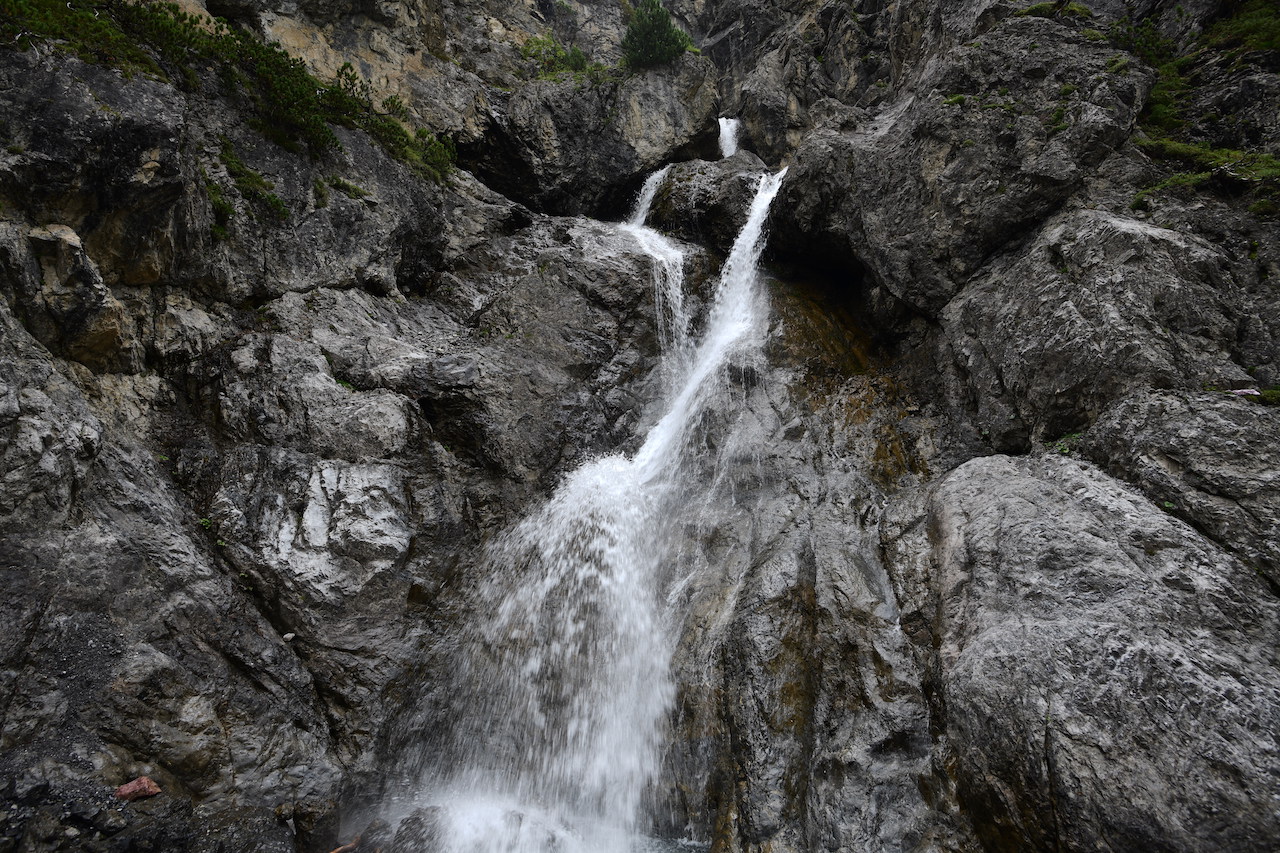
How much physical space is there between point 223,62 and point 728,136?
20.7 metres

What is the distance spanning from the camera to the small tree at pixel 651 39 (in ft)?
73.9

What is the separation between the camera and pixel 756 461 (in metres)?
11.1

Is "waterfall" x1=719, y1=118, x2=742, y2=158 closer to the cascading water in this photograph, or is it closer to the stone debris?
the cascading water

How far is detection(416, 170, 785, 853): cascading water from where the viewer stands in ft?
25.3

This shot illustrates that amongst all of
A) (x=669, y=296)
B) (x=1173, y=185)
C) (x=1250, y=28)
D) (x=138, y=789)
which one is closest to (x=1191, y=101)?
(x=1250, y=28)

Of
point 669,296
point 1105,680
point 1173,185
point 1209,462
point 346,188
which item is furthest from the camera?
point 669,296

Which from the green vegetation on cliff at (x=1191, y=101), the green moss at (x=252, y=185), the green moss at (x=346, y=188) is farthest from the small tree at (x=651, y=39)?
the green moss at (x=252, y=185)

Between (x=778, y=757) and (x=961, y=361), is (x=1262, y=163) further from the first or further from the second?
(x=778, y=757)

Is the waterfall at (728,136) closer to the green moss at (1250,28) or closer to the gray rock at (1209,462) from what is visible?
the green moss at (1250,28)

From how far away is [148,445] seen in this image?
27.5 ft

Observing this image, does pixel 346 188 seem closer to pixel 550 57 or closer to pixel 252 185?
pixel 252 185

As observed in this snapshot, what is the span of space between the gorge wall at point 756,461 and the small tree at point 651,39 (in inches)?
454

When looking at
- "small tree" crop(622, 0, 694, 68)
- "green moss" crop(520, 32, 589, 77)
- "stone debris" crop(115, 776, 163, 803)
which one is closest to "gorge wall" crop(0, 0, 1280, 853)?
"stone debris" crop(115, 776, 163, 803)

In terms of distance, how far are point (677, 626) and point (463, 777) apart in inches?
150
